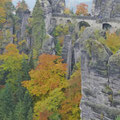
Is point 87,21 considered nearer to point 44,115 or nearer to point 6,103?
point 44,115

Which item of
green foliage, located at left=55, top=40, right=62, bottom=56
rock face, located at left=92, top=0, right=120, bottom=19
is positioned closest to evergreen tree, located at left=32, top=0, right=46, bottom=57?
green foliage, located at left=55, top=40, right=62, bottom=56

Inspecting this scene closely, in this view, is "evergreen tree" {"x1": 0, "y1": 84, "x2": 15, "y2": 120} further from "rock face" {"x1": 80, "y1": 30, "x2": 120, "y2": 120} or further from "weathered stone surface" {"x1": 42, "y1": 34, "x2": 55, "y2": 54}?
"rock face" {"x1": 80, "y1": 30, "x2": 120, "y2": 120}

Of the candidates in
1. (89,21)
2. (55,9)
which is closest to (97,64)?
(89,21)

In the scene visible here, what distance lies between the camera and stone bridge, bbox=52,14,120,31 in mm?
32500

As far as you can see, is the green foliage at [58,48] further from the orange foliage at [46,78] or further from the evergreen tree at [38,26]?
the orange foliage at [46,78]

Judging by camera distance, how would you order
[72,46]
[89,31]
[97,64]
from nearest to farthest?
[97,64]
[89,31]
[72,46]

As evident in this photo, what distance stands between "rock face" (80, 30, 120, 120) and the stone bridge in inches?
651

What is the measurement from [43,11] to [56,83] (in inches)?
664

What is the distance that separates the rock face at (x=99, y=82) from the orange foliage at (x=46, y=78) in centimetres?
789

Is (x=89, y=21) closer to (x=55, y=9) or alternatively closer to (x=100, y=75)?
(x=55, y=9)

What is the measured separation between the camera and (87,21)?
117 ft

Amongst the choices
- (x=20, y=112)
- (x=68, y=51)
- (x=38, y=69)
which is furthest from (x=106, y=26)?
(x=20, y=112)

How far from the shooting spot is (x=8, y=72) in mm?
34156

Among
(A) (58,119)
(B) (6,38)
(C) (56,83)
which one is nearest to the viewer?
(A) (58,119)
